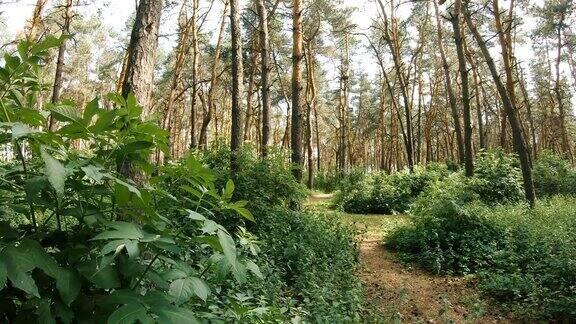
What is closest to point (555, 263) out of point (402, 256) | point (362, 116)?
point (402, 256)

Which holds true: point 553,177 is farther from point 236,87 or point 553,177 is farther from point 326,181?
point 236,87

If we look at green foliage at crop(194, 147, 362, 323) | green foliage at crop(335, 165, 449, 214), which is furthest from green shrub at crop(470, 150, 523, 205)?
green foliage at crop(194, 147, 362, 323)

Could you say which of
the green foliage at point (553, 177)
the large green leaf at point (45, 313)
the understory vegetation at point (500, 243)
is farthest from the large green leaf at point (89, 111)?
the green foliage at point (553, 177)

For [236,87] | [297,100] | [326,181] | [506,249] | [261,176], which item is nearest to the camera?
[506,249]

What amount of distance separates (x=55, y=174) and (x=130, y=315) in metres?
0.48

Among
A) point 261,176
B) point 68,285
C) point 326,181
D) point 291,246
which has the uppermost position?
point 326,181

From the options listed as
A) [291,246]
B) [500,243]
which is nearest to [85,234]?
[291,246]

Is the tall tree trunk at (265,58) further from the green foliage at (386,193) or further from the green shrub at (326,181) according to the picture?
the green shrub at (326,181)

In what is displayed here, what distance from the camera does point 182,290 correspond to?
1.43 meters

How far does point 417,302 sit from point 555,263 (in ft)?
7.11

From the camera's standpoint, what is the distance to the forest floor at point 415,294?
537 centimetres

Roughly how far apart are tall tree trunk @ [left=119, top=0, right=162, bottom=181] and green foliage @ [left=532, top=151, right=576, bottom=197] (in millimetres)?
15743

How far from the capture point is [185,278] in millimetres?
1501

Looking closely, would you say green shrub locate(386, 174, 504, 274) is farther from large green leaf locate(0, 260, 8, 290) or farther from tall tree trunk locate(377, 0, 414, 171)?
tall tree trunk locate(377, 0, 414, 171)
